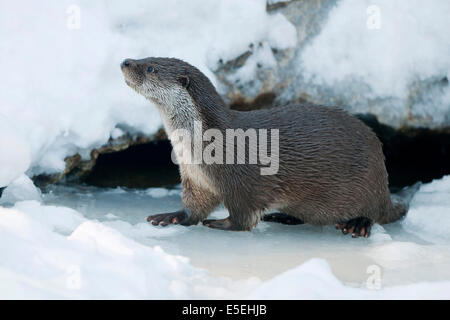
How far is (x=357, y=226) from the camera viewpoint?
3.76 m

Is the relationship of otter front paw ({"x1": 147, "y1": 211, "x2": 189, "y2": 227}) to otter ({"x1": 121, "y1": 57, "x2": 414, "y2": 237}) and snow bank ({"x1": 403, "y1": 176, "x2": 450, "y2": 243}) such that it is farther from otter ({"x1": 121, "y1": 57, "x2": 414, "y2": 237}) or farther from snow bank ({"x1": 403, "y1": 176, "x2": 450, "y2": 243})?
snow bank ({"x1": 403, "y1": 176, "x2": 450, "y2": 243})

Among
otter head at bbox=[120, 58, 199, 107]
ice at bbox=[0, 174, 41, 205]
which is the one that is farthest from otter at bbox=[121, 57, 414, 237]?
ice at bbox=[0, 174, 41, 205]

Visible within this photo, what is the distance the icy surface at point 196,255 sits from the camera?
2.35 m

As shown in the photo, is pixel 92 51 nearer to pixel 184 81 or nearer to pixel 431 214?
pixel 184 81

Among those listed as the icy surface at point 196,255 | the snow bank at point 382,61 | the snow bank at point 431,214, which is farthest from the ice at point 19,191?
the snow bank at point 431,214

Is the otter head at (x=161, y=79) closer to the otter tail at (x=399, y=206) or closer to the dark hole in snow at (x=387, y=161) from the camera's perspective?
the dark hole in snow at (x=387, y=161)

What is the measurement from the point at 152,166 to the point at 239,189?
1609 millimetres

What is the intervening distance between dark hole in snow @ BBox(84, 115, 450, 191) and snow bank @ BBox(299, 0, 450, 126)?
0.55 ft

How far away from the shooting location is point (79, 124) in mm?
4074

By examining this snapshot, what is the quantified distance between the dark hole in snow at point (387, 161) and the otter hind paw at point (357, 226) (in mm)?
1024

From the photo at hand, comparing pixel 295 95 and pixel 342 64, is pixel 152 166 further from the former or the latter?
pixel 342 64

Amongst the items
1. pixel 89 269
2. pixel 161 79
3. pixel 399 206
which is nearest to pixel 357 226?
pixel 399 206

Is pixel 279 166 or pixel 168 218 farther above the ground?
pixel 279 166

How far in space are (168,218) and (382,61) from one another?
179 centimetres
